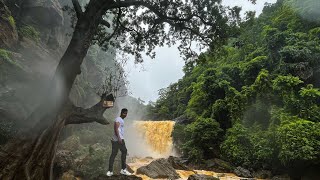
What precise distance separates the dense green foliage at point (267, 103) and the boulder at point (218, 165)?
0.68 metres

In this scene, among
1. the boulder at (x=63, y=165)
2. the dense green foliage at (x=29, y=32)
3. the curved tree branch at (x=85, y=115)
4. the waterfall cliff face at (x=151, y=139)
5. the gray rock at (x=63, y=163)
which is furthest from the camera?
the waterfall cliff face at (x=151, y=139)

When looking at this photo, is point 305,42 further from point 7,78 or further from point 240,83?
point 7,78

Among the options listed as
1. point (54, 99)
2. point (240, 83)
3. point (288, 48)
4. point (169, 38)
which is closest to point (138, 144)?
point (240, 83)

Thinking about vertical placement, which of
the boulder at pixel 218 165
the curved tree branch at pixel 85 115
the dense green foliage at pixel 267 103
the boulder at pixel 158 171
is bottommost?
the boulder at pixel 158 171

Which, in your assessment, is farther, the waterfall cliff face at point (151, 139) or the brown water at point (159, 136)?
the waterfall cliff face at point (151, 139)

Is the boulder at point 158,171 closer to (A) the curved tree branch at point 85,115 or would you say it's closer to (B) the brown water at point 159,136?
(A) the curved tree branch at point 85,115

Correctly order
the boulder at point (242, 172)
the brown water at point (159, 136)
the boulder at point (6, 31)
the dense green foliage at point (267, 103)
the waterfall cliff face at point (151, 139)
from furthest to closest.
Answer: the waterfall cliff face at point (151, 139)
the brown water at point (159, 136)
the boulder at point (242, 172)
the boulder at point (6, 31)
the dense green foliage at point (267, 103)

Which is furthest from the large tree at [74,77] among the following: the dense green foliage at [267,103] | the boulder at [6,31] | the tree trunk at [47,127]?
the boulder at [6,31]

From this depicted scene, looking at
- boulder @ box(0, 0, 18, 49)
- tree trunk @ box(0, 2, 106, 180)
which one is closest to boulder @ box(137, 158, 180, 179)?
tree trunk @ box(0, 2, 106, 180)

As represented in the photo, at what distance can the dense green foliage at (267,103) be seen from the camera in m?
15.6

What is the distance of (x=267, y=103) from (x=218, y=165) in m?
5.64

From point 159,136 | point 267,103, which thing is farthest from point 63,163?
point 159,136

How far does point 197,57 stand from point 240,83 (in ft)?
46.9

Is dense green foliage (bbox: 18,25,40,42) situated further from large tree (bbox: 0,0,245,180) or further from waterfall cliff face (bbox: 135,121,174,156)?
waterfall cliff face (bbox: 135,121,174,156)
